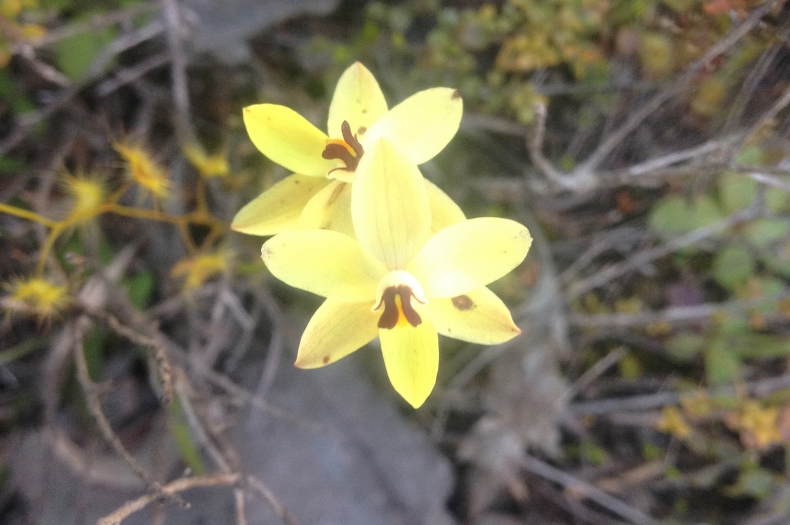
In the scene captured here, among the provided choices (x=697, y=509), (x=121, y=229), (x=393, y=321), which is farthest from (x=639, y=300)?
(x=121, y=229)

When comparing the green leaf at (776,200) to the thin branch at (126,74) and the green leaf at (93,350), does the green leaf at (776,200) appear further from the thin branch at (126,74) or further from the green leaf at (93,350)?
the green leaf at (93,350)

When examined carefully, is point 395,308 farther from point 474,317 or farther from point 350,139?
point 350,139

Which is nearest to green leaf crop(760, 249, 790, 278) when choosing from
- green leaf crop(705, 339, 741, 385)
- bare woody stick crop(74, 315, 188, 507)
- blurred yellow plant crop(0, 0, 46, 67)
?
green leaf crop(705, 339, 741, 385)

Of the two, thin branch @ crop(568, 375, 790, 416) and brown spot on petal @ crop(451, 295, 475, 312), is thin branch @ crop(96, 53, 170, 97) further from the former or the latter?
thin branch @ crop(568, 375, 790, 416)

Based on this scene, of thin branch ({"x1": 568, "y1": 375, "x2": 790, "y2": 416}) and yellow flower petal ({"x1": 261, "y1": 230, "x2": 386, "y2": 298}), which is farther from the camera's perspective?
thin branch ({"x1": 568, "y1": 375, "x2": 790, "y2": 416})

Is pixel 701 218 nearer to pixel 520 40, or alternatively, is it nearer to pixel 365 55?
pixel 520 40

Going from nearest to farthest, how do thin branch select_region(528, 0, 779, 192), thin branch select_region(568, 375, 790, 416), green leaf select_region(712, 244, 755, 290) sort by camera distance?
thin branch select_region(528, 0, 779, 192) → green leaf select_region(712, 244, 755, 290) → thin branch select_region(568, 375, 790, 416)
